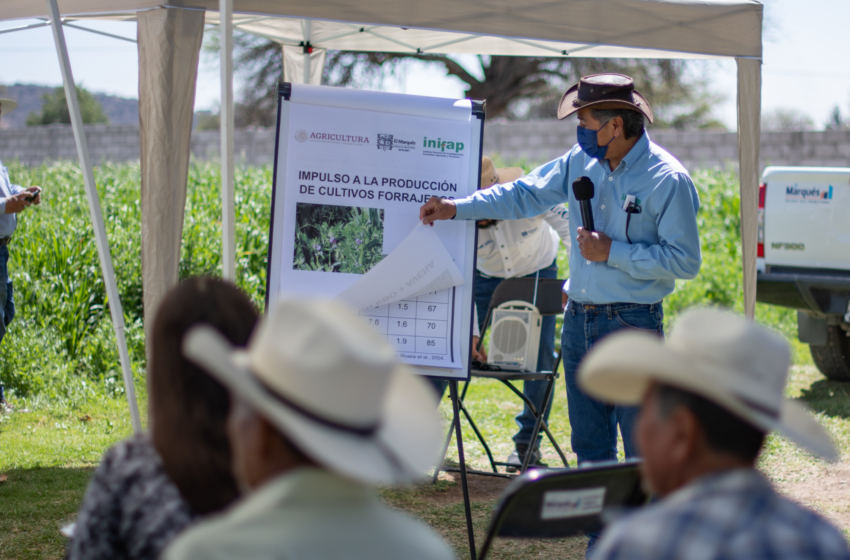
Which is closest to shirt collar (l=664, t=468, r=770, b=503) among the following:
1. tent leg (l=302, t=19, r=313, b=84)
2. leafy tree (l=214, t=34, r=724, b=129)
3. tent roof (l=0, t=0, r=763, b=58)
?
tent roof (l=0, t=0, r=763, b=58)

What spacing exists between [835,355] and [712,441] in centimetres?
646

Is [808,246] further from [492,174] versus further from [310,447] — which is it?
[310,447]

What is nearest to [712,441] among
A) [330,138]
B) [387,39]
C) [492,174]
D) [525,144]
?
[330,138]

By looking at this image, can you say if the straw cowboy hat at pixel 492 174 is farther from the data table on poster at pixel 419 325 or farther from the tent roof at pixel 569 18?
the data table on poster at pixel 419 325

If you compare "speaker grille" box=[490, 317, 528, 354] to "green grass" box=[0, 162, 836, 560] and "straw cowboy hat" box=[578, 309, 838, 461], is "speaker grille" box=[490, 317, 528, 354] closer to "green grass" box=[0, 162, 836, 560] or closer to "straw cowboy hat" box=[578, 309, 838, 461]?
"green grass" box=[0, 162, 836, 560]

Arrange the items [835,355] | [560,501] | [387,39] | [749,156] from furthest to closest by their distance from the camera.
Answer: [835,355] < [387,39] < [749,156] < [560,501]

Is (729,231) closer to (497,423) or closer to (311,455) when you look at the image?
(497,423)

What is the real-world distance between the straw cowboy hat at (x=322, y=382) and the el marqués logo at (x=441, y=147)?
7.73ft

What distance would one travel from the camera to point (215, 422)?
142 cm

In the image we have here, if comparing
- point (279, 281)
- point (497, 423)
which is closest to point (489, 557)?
point (279, 281)

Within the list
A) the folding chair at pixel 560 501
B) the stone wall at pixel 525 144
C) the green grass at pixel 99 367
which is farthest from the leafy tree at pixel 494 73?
the folding chair at pixel 560 501

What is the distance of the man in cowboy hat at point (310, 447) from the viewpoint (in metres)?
1.08

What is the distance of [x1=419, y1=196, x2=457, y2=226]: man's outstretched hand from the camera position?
3.39m

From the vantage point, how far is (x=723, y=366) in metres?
1.28
